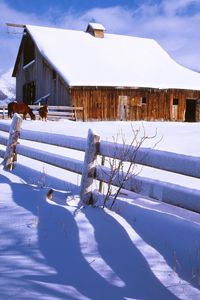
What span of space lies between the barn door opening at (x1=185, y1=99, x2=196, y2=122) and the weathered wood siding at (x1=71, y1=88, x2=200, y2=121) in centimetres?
68

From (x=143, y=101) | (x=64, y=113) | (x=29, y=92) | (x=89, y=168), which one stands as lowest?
(x=89, y=168)

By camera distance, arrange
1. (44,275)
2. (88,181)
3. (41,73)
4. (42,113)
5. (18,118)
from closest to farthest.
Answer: (44,275) → (88,181) → (18,118) → (42,113) → (41,73)

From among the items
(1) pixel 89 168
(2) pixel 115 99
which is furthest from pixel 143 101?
(1) pixel 89 168

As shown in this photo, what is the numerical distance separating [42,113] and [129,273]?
71.4 feet

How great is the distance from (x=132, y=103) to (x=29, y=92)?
32.9 ft

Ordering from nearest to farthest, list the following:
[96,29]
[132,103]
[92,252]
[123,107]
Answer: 1. [92,252]
2. [123,107]
3. [132,103]
4. [96,29]

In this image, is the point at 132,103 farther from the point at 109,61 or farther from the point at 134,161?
the point at 134,161

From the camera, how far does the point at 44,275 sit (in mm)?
2797

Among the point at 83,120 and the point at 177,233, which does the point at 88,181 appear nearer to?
the point at 177,233

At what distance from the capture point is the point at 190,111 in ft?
103

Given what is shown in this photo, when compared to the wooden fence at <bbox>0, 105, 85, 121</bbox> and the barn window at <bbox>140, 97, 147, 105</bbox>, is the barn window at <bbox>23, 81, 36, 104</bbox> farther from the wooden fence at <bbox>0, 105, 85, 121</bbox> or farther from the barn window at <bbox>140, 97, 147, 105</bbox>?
the barn window at <bbox>140, 97, 147, 105</bbox>

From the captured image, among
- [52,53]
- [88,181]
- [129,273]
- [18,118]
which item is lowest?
[129,273]

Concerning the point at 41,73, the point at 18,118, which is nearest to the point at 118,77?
the point at 41,73

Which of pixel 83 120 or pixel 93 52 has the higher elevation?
pixel 93 52
